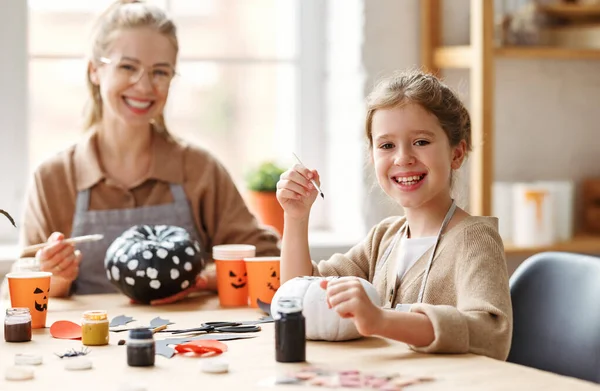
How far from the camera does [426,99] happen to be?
187cm

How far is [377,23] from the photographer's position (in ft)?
10.6

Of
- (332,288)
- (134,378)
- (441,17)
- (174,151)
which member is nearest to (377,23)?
(441,17)

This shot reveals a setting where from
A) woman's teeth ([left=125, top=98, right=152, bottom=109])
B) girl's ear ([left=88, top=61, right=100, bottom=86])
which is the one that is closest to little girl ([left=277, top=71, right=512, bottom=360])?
woman's teeth ([left=125, top=98, right=152, bottom=109])

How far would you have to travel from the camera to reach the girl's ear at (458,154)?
1946mm

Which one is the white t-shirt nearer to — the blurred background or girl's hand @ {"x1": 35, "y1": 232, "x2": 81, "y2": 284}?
girl's hand @ {"x1": 35, "y1": 232, "x2": 81, "y2": 284}

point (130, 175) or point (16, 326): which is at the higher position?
point (130, 175)

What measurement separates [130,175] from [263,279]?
64 cm

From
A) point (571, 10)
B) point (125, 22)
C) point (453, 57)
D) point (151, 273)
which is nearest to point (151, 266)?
point (151, 273)

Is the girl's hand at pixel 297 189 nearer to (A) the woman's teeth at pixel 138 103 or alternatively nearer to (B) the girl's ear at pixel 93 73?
(A) the woman's teeth at pixel 138 103

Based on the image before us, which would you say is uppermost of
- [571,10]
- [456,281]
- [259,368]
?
[571,10]

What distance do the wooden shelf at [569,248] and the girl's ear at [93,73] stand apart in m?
1.29

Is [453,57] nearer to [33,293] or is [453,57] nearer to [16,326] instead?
[33,293]

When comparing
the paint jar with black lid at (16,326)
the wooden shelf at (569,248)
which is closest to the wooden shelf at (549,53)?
the wooden shelf at (569,248)

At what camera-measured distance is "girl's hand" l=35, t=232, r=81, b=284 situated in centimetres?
214
